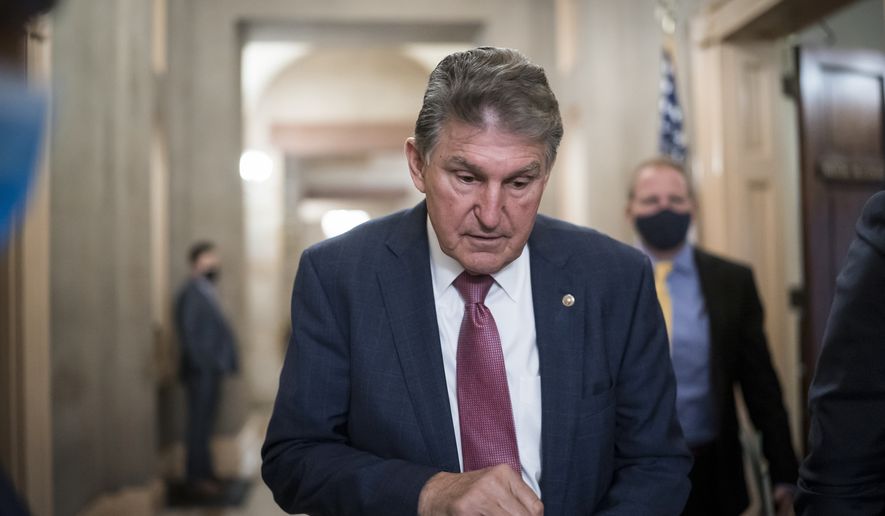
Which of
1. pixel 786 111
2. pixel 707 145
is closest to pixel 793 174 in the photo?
pixel 786 111

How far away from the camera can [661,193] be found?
2.65m

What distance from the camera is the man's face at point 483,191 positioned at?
1373 millimetres

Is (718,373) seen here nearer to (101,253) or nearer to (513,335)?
(513,335)

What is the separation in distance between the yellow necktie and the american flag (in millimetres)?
1785

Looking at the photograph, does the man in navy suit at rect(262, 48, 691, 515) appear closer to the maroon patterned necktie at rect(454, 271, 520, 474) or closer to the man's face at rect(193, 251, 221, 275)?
the maroon patterned necktie at rect(454, 271, 520, 474)

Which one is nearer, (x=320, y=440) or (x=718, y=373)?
(x=320, y=440)

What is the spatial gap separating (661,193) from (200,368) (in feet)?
14.2

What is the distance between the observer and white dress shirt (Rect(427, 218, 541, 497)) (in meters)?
1.47

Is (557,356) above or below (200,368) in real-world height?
above


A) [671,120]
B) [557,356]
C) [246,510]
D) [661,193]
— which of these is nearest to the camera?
[557,356]

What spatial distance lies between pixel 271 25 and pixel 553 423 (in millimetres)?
6401

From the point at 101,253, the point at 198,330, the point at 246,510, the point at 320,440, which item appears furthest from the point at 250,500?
the point at 320,440

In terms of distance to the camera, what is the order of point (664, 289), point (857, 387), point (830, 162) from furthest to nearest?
point (830, 162), point (664, 289), point (857, 387)

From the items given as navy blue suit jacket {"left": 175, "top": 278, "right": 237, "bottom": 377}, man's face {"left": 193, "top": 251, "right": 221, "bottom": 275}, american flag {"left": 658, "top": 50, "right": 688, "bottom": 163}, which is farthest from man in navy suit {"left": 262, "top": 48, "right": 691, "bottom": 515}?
man's face {"left": 193, "top": 251, "right": 221, "bottom": 275}
